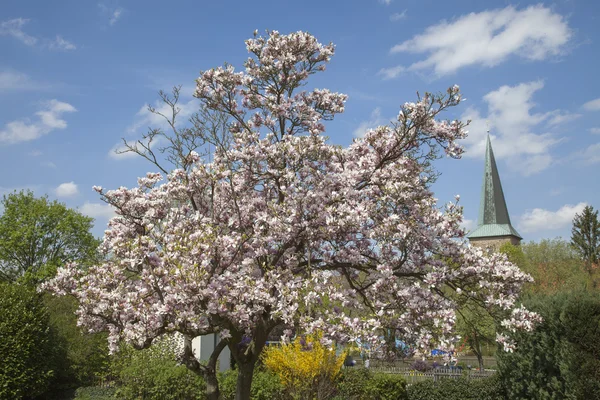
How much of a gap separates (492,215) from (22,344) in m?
85.7

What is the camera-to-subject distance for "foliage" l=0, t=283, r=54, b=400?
17.8 metres

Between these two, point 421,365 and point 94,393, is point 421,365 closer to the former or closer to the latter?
point 421,365

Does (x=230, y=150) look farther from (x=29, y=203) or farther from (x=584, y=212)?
(x=584, y=212)

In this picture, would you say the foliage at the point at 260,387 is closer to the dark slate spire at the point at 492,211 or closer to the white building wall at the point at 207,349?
the white building wall at the point at 207,349

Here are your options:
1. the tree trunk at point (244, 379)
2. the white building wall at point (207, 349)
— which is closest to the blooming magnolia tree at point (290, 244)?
the tree trunk at point (244, 379)

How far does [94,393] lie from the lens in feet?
69.7

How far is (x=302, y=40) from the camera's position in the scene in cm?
1085

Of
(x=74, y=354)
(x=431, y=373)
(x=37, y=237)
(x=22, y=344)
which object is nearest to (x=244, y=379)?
(x=22, y=344)

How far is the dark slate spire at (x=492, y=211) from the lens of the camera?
8944 cm

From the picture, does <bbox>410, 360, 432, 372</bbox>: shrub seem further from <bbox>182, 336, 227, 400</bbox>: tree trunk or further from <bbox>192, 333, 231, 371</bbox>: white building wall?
<bbox>192, 333, 231, 371</bbox>: white building wall

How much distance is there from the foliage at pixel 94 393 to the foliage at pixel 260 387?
6.42 m

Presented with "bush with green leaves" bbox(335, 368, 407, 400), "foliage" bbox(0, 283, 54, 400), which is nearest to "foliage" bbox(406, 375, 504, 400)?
"bush with green leaves" bbox(335, 368, 407, 400)

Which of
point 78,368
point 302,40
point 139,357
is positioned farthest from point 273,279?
point 78,368

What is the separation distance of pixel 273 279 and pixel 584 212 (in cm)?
5424
